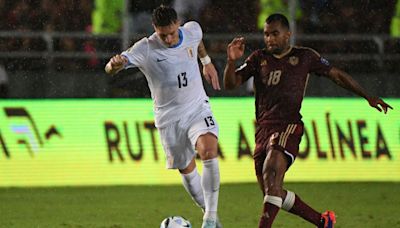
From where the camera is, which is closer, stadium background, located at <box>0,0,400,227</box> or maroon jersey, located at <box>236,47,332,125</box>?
maroon jersey, located at <box>236,47,332,125</box>

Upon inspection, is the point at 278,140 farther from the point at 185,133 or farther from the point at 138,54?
the point at 138,54

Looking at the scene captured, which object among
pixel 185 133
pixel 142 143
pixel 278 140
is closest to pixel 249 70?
pixel 278 140

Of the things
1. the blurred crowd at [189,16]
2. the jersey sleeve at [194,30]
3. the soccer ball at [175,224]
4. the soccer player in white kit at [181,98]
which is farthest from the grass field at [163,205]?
the blurred crowd at [189,16]

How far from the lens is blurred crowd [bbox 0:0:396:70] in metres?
17.2

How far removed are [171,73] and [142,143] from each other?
4.68 m

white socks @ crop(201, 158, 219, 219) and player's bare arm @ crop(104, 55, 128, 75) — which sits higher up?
player's bare arm @ crop(104, 55, 128, 75)

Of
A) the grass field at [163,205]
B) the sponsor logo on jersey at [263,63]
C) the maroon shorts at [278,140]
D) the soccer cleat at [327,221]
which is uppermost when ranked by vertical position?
the sponsor logo on jersey at [263,63]

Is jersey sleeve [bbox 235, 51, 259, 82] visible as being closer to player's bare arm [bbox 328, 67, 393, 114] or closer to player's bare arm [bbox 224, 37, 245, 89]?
player's bare arm [bbox 224, 37, 245, 89]

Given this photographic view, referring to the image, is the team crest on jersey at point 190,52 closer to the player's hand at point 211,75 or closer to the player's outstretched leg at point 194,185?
the player's hand at point 211,75

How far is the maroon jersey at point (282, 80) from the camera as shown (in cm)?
909

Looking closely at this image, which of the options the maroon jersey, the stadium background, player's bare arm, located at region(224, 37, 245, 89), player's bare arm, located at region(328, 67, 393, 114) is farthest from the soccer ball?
the stadium background

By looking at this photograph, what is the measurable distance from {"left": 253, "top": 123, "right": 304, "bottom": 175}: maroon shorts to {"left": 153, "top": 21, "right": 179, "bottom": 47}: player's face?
3.64 ft

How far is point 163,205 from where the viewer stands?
12.3 m

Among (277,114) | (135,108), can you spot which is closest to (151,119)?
(135,108)
